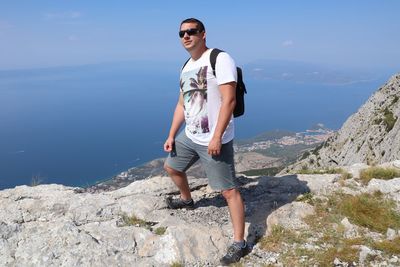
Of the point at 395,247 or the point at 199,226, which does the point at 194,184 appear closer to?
the point at 199,226

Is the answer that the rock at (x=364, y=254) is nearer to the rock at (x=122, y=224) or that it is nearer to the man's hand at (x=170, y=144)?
the rock at (x=122, y=224)

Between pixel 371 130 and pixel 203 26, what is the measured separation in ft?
132

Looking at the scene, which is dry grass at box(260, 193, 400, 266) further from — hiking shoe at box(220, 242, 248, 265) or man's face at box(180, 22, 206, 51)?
man's face at box(180, 22, 206, 51)

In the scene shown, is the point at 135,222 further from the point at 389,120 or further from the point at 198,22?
the point at 389,120

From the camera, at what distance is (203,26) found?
220 inches

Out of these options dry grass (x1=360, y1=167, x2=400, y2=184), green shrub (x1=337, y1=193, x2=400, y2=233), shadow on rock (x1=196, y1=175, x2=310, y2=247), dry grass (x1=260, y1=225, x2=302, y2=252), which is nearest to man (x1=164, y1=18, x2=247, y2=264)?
dry grass (x1=260, y1=225, x2=302, y2=252)

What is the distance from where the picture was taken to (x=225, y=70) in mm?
5234

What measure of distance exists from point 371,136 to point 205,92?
3875 cm

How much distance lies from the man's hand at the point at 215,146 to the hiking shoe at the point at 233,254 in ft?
5.22

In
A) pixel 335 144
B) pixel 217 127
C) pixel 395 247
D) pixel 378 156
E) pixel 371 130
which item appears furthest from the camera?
pixel 335 144

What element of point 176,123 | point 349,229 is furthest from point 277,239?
point 176,123

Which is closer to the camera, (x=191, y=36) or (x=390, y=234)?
(x=191, y=36)

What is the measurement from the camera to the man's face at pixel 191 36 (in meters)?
5.49

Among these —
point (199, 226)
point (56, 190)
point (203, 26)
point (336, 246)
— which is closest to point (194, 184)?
point (199, 226)
